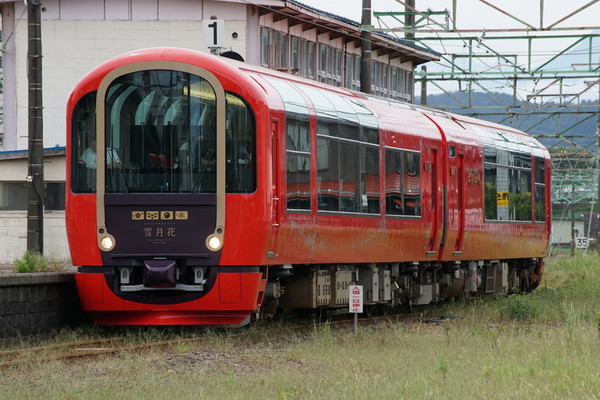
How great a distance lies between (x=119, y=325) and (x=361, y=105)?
196 inches

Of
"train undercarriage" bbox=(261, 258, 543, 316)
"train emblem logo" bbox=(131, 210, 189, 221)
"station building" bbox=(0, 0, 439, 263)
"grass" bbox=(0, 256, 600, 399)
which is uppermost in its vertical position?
"station building" bbox=(0, 0, 439, 263)

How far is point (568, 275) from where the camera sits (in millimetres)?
35531

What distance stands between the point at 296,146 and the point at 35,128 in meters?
6.65

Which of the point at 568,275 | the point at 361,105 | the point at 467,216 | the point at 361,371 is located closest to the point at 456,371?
the point at 361,371

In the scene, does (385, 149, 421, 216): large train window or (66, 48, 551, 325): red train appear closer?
(66, 48, 551, 325): red train

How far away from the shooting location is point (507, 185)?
25031 millimetres

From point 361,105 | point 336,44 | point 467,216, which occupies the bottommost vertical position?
point 467,216

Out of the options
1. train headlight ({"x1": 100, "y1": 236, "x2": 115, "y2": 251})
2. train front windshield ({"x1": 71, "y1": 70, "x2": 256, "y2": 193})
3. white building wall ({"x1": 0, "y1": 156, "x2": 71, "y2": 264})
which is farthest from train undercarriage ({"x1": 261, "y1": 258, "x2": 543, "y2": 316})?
white building wall ({"x1": 0, "y1": 156, "x2": 71, "y2": 264})

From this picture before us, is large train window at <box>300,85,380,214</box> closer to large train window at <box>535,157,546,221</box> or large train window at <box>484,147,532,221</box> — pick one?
large train window at <box>484,147,532,221</box>

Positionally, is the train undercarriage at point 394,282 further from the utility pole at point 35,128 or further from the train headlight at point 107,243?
the utility pole at point 35,128

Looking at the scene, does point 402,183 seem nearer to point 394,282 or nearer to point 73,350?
point 394,282

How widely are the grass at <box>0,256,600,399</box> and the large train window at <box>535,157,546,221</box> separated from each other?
9524 mm

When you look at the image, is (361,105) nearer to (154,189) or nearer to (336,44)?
(154,189)

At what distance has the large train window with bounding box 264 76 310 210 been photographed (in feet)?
51.4
